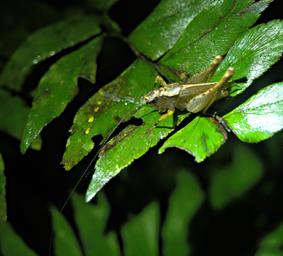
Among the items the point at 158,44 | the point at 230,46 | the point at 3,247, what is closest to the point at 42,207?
the point at 3,247

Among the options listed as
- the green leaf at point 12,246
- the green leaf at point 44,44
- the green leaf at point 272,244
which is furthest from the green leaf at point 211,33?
the green leaf at point 272,244

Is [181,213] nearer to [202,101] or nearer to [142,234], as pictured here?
[142,234]

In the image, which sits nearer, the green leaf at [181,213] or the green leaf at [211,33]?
the green leaf at [211,33]

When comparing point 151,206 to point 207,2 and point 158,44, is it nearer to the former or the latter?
point 158,44

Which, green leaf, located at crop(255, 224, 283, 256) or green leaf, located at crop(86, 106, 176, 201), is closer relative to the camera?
green leaf, located at crop(86, 106, 176, 201)

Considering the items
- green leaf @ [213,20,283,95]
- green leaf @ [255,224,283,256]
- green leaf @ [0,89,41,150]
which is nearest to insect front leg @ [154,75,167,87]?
green leaf @ [213,20,283,95]

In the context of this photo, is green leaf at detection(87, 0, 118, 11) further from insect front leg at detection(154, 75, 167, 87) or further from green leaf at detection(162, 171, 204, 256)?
green leaf at detection(162, 171, 204, 256)

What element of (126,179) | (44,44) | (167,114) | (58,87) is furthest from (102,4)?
(167,114)

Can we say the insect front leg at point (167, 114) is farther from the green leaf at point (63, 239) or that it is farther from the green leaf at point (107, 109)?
the green leaf at point (63, 239)
